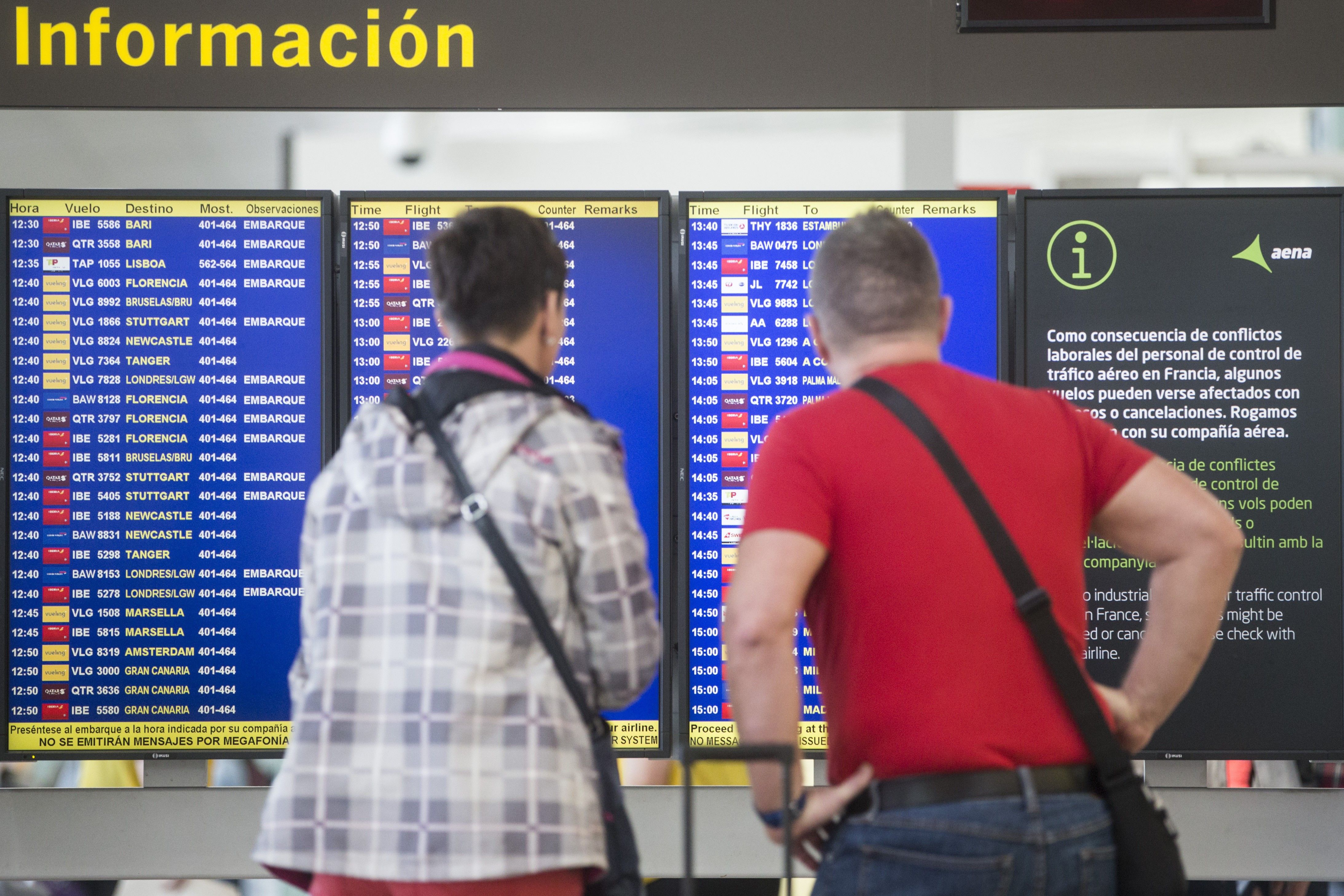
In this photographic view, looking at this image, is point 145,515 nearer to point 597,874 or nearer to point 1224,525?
point 597,874

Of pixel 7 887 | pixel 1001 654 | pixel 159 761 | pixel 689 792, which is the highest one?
pixel 1001 654

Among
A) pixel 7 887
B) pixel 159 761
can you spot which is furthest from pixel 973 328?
pixel 7 887

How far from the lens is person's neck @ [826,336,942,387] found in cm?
177

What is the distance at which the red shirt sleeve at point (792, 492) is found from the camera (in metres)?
1.64

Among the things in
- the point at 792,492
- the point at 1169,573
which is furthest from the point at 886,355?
the point at 1169,573

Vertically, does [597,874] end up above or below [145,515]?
below

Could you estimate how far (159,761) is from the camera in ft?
10.6

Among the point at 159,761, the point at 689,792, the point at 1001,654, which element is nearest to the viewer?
the point at 1001,654

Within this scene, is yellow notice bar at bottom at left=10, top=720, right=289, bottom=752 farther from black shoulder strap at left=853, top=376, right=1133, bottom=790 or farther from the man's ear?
black shoulder strap at left=853, top=376, right=1133, bottom=790

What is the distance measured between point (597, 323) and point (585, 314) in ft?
0.12

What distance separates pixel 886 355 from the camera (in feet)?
5.80

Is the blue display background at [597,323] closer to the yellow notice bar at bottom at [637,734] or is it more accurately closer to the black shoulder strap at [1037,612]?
the yellow notice bar at bottom at [637,734]

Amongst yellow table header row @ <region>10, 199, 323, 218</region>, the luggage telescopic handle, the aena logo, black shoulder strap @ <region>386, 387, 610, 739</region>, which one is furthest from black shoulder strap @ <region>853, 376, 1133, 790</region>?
yellow table header row @ <region>10, 199, 323, 218</region>

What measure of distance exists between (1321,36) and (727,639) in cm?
233
